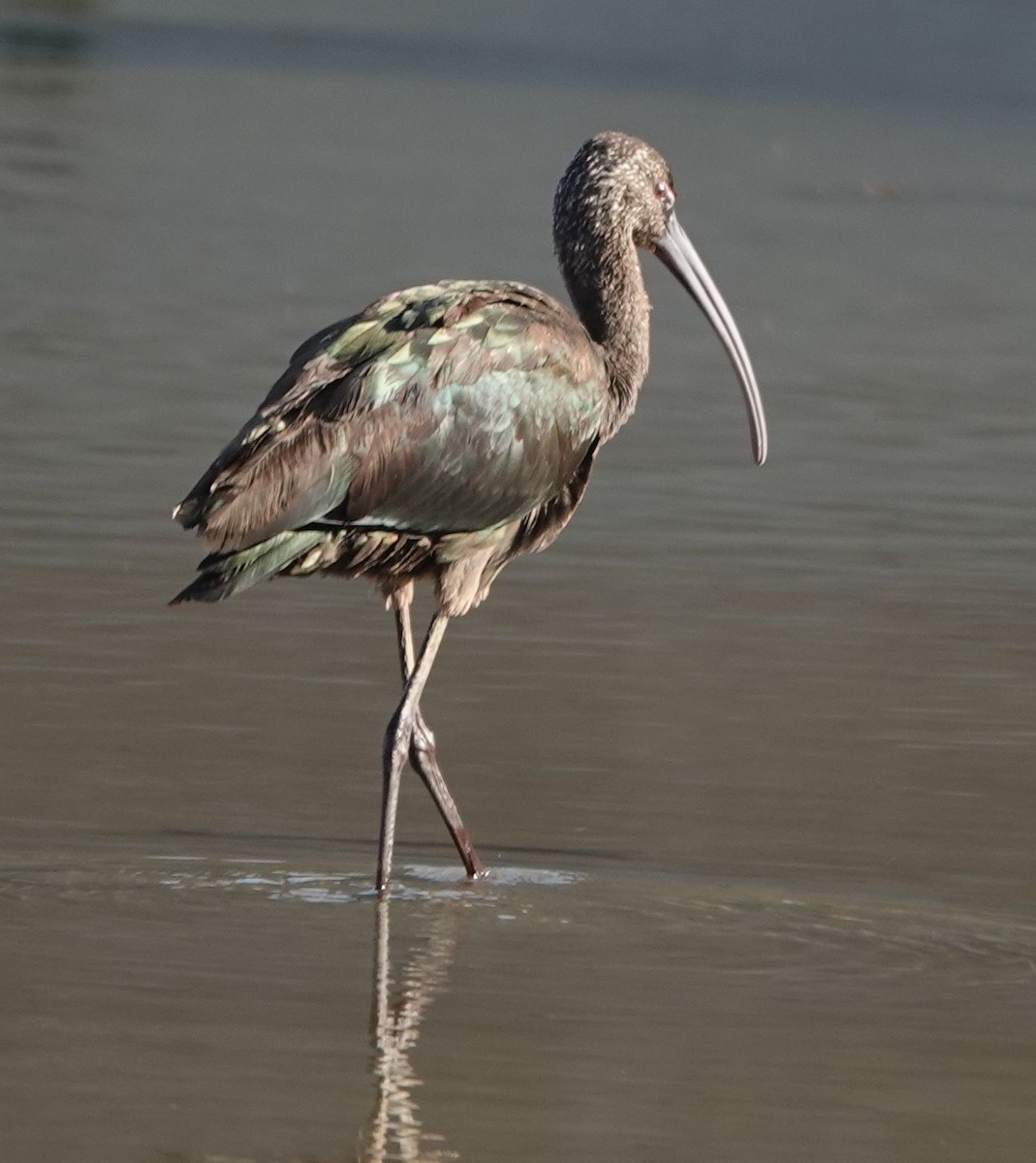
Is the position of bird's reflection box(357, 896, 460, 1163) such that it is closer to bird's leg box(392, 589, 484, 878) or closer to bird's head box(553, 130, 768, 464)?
bird's leg box(392, 589, 484, 878)

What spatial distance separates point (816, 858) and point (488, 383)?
55.3 inches

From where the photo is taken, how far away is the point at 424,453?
25.7 feet

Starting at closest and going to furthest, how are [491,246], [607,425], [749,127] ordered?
[607,425] < [491,246] < [749,127]

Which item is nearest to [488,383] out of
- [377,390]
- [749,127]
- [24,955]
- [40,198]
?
[377,390]

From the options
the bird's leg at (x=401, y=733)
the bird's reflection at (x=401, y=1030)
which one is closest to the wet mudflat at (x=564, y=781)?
the bird's reflection at (x=401, y=1030)

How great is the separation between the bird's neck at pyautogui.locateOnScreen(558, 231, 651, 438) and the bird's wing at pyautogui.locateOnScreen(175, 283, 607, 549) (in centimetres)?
29

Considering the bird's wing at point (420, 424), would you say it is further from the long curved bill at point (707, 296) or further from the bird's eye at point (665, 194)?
the long curved bill at point (707, 296)

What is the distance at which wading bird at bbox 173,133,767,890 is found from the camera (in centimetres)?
757

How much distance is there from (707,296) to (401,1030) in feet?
11.8

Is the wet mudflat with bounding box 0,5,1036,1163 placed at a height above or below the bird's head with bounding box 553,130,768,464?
below

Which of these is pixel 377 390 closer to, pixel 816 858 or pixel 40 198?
pixel 816 858

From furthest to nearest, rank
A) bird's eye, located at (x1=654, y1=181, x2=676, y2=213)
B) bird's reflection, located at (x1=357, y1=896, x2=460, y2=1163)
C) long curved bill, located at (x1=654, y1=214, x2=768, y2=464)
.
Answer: long curved bill, located at (x1=654, y1=214, x2=768, y2=464)
bird's eye, located at (x1=654, y1=181, x2=676, y2=213)
bird's reflection, located at (x1=357, y1=896, x2=460, y2=1163)

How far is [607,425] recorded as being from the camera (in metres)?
8.43

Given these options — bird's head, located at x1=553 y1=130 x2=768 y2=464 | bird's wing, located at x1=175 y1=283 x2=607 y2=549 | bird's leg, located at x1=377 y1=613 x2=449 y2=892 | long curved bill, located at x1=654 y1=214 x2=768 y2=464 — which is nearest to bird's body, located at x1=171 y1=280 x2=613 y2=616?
bird's wing, located at x1=175 y1=283 x2=607 y2=549
